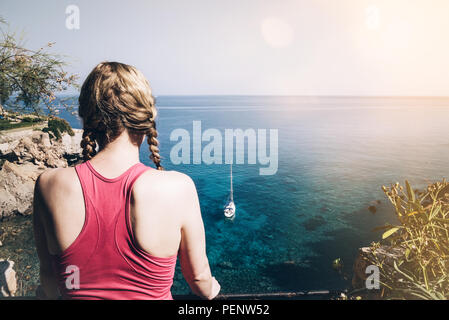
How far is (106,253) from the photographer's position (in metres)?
1.32

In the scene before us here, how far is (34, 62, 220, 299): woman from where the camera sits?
1.29 meters

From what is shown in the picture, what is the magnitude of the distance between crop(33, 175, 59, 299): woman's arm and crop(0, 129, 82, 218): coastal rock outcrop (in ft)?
89.8

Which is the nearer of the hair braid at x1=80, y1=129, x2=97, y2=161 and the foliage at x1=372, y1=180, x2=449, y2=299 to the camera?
the hair braid at x1=80, y1=129, x2=97, y2=161

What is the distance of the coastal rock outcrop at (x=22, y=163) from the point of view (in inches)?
952

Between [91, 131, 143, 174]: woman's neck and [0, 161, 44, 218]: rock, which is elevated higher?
[91, 131, 143, 174]: woman's neck

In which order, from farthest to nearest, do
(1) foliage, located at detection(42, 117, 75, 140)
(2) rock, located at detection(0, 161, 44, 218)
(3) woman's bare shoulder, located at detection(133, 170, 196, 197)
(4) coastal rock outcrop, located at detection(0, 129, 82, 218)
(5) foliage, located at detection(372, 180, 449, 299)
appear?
1. (1) foliage, located at detection(42, 117, 75, 140)
2. (4) coastal rock outcrop, located at detection(0, 129, 82, 218)
3. (2) rock, located at detection(0, 161, 44, 218)
4. (5) foliage, located at detection(372, 180, 449, 299)
5. (3) woman's bare shoulder, located at detection(133, 170, 196, 197)

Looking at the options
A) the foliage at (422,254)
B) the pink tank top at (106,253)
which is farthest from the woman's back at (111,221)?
the foliage at (422,254)

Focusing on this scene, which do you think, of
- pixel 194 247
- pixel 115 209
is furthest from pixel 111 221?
pixel 194 247

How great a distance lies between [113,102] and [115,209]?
2.07 ft

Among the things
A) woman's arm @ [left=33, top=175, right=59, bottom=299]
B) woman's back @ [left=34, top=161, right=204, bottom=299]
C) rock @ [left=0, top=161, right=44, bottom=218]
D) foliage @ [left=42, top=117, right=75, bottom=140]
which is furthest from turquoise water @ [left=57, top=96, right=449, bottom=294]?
rock @ [left=0, top=161, right=44, bottom=218]

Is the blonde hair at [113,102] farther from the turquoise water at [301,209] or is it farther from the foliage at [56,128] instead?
the foliage at [56,128]

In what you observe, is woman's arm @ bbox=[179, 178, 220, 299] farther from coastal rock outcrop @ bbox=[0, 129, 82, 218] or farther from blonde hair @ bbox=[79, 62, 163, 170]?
coastal rock outcrop @ bbox=[0, 129, 82, 218]
